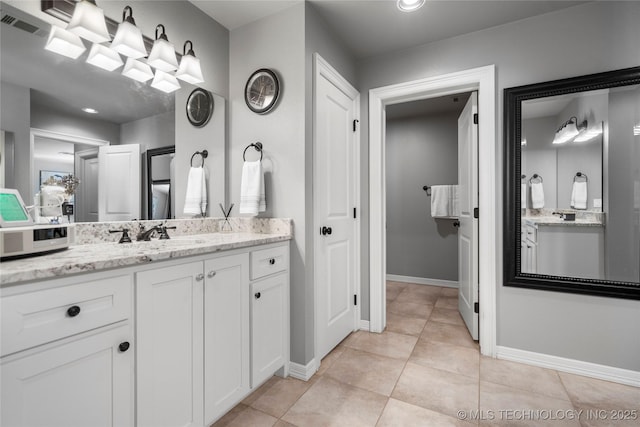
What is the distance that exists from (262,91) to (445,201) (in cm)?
285

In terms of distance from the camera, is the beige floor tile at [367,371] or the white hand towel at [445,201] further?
the white hand towel at [445,201]

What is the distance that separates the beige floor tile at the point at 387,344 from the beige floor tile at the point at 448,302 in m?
0.98

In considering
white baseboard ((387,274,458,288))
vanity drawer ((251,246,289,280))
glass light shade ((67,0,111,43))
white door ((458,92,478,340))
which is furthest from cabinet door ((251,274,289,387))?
white baseboard ((387,274,458,288))

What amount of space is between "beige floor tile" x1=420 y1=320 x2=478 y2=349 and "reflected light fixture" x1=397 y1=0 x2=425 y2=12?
97.4 inches

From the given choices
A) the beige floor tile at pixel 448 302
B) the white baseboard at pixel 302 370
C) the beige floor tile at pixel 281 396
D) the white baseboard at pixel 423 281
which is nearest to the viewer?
the beige floor tile at pixel 281 396

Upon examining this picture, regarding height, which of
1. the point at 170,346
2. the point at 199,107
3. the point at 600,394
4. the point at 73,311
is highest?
the point at 199,107

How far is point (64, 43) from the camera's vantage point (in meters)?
1.40

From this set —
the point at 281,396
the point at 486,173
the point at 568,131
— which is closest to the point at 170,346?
the point at 281,396

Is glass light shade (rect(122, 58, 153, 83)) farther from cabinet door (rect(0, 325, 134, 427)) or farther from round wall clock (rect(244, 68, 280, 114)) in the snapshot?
cabinet door (rect(0, 325, 134, 427))

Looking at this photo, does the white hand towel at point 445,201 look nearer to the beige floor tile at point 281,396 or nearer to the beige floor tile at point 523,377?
the beige floor tile at point 523,377

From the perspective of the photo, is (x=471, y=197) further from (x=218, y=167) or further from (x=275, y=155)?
(x=218, y=167)

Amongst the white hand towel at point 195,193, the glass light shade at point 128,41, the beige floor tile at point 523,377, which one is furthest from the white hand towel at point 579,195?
the glass light shade at point 128,41

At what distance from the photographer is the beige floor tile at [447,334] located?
7.97 feet

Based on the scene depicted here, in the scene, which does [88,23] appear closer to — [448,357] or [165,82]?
[165,82]
